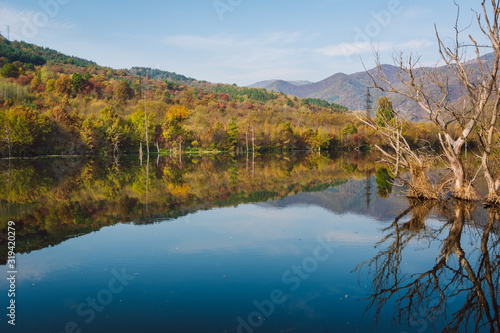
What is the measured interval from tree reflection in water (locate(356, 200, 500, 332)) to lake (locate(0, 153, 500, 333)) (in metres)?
0.03

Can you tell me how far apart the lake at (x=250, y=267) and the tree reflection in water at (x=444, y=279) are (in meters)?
0.03

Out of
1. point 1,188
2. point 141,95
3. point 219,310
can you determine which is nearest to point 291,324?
point 219,310

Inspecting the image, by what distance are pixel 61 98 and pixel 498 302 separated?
81553mm

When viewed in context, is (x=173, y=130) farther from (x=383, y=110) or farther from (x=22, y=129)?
(x=383, y=110)

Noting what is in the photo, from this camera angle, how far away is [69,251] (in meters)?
8.69

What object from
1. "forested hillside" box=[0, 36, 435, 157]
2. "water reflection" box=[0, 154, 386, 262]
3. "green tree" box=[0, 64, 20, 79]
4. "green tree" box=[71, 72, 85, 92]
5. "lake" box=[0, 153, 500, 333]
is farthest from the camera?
"green tree" box=[71, 72, 85, 92]

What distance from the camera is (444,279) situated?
6.95 meters

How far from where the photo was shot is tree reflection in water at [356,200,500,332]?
5.59 metres

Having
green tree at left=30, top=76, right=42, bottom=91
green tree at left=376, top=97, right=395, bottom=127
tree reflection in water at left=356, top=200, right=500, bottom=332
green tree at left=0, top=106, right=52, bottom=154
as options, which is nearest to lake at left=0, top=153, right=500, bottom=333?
tree reflection in water at left=356, top=200, right=500, bottom=332

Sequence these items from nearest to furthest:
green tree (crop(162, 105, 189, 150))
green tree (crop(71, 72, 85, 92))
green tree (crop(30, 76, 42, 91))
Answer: green tree (crop(162, 105, 189, 150))
green tree (crop(30, 76, 42, 91))
green tree (crop(71, 72, 85, 92))

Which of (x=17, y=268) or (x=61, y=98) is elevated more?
(x=61, y=98)

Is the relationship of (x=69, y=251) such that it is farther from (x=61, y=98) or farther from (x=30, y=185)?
(x=61, y=98)

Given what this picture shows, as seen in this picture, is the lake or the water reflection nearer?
the lake

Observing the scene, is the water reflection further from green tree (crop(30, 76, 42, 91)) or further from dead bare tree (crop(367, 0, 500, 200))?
green tree (crop(30, 76, 42, 91))
